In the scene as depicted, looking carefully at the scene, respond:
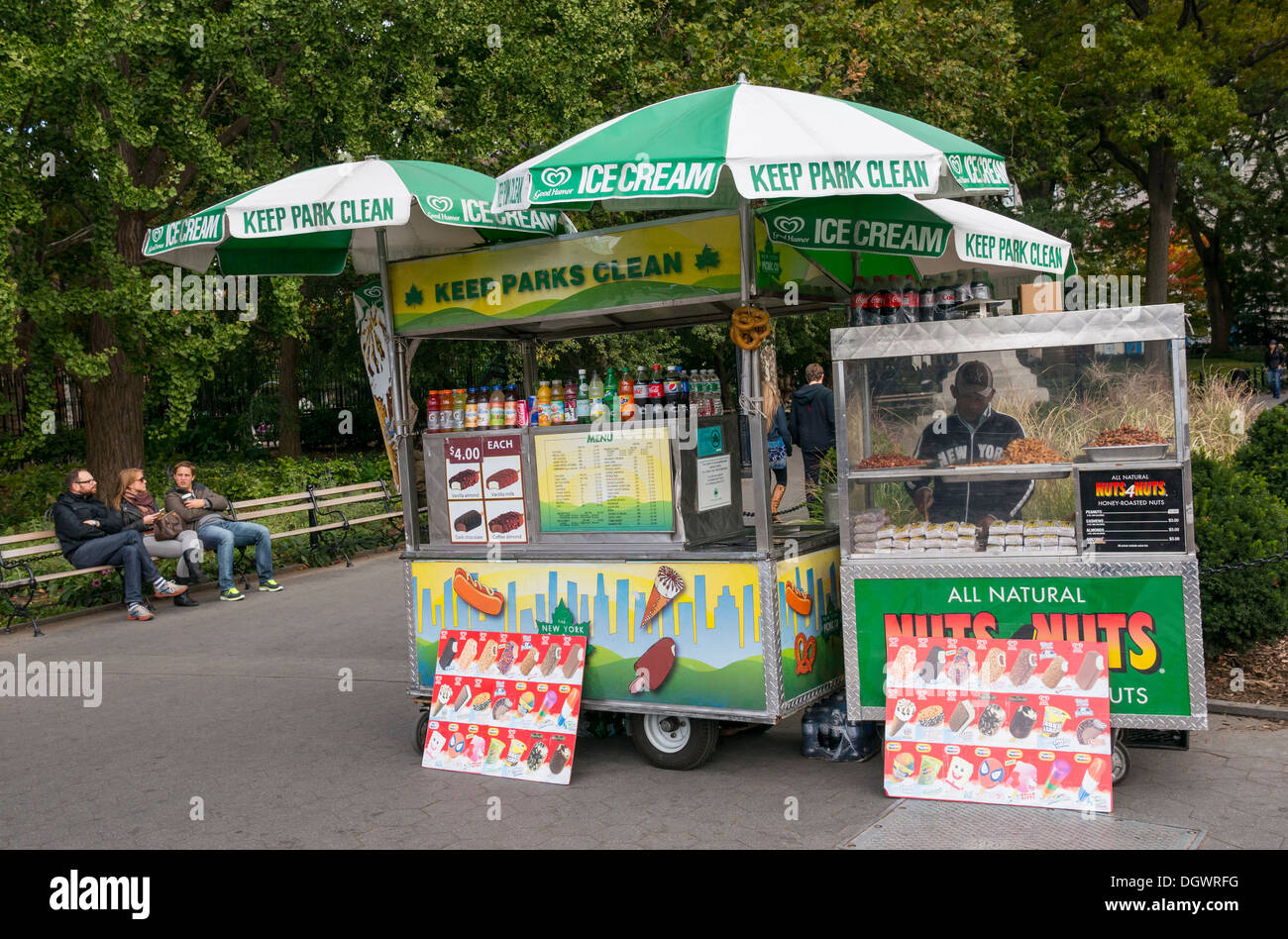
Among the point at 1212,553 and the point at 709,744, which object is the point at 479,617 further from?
the point at 1212,553

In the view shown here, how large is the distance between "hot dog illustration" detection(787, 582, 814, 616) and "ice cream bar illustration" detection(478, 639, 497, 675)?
1570 millimetres

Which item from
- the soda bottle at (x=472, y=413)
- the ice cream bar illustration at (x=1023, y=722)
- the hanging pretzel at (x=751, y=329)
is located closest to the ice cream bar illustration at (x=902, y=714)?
the ice cream bar illustration at (x=1023, y=722)

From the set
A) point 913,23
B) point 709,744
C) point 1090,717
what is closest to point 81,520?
point 709,744

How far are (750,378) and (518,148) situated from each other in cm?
1068

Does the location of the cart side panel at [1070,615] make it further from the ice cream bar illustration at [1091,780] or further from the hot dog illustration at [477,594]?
the hot dog illustration at [477,594]

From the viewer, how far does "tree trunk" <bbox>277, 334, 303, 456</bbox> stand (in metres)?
19.1

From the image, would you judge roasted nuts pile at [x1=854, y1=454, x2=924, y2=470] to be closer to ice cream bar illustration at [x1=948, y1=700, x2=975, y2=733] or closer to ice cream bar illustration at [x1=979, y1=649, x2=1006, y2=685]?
ice cream bar illustration at [x1=979, y1=649, x2=1006, y2=685]

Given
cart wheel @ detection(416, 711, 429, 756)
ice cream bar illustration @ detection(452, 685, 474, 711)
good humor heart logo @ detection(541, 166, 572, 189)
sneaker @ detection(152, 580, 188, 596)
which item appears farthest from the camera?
sneaker @ detection(152, 580, 188, 596)

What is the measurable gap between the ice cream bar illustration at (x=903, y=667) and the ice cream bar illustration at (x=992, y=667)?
0.98ft

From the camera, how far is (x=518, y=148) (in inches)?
591

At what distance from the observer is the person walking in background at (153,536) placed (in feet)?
36.3

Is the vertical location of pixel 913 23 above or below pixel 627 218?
above

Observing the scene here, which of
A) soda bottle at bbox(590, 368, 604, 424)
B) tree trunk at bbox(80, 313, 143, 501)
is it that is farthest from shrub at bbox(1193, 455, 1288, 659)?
tree trunk at bbox(80, 313, 143, 501)

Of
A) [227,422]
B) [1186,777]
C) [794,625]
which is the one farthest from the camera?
[227,422]
